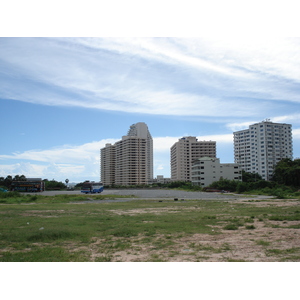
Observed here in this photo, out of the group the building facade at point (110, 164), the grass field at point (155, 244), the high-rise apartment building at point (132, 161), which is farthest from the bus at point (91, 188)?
the building facade at point (110, 164)

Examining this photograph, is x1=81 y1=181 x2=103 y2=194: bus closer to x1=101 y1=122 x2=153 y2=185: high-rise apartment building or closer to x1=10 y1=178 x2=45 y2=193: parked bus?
x1=10 y1=178 x2=45 y2=193: parked bus

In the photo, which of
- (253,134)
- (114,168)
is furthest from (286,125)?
(114,168)

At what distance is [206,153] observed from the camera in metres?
164

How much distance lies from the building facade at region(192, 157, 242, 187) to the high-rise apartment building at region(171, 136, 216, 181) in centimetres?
4749

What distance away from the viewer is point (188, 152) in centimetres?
16825

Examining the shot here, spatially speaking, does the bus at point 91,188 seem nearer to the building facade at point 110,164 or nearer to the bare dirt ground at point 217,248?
the bare dirt ground at point 217,248

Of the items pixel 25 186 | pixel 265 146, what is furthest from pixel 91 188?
pixel 265 146

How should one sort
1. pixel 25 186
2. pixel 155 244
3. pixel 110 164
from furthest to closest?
pixel 110 164, pixel 25 186, pixel 155 244

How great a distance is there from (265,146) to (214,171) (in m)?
51.3

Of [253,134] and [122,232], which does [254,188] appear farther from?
[253,134]

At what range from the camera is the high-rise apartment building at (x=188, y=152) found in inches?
6442

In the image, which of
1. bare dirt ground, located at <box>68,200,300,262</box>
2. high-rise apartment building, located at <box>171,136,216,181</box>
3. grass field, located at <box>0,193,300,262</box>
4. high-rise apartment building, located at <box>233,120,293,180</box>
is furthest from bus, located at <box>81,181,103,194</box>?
high-rise apartment building, located at <box>233,120,293,180</box>

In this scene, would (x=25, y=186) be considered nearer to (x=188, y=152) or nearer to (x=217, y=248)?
(x=217, y=248)

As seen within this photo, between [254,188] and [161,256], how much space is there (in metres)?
63.0
